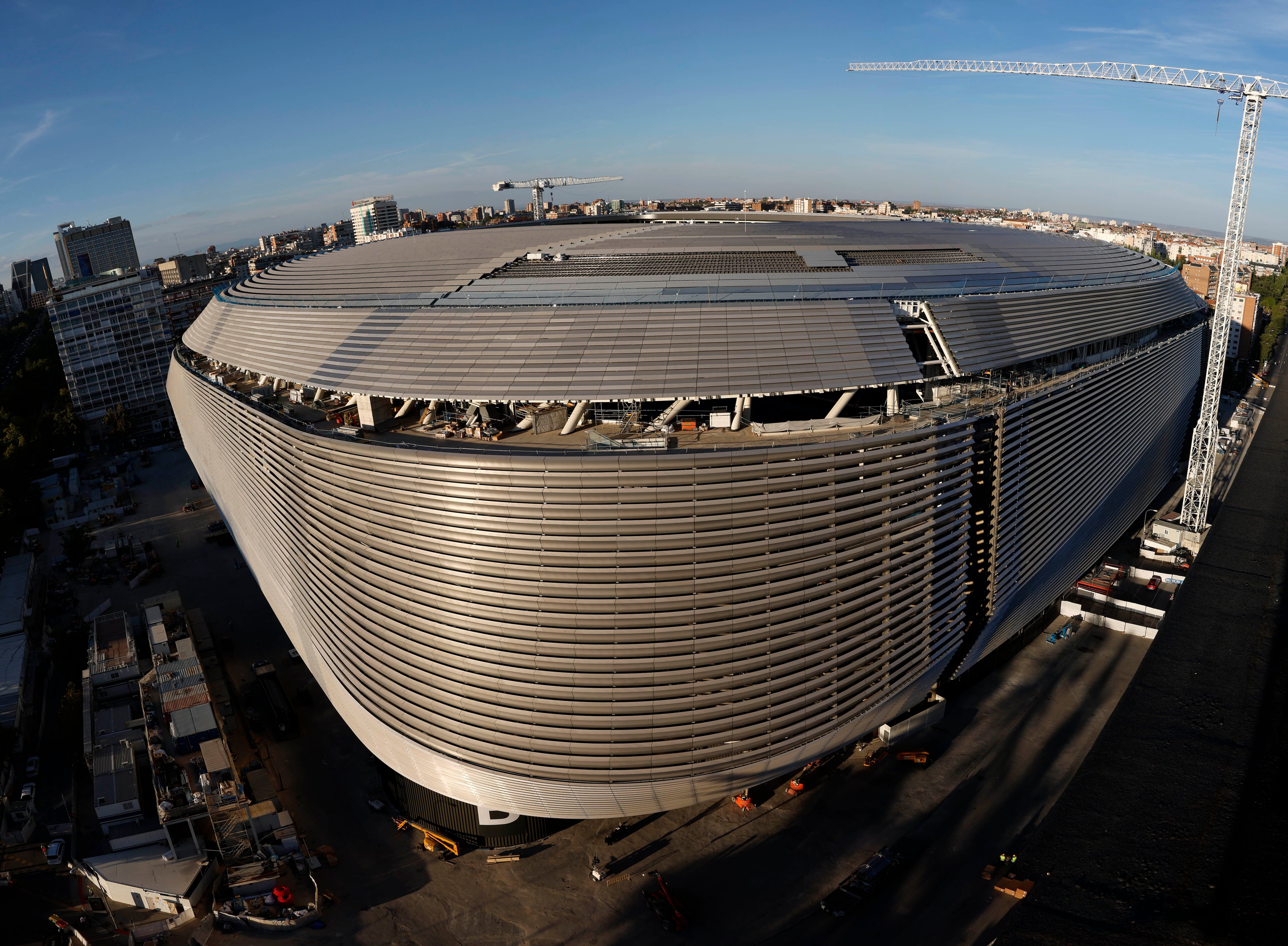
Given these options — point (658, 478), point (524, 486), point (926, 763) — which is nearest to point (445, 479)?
point (524, 486)

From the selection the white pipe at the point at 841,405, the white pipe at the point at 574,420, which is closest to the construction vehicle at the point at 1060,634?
the white pipe at the point at 841,405

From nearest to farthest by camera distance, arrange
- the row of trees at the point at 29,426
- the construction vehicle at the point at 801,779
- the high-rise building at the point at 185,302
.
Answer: the construction vehicle at the point at 801,779 → the row of trees at the point at 29,426 → the high-rise building at the point at 185,302

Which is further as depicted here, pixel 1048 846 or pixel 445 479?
pixel 1048 846

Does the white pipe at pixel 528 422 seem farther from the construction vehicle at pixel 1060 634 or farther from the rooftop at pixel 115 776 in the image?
the construction vehicle at pixel 1060 634

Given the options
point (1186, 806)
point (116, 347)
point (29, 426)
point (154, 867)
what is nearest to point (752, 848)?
point (1186, 806)

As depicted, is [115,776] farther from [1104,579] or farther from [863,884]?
[1104,579]

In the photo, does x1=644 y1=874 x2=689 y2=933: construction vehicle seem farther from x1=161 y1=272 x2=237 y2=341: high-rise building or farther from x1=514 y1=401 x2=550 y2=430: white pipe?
x1=161 y1=272 x2=237 y2=341: high-rise building

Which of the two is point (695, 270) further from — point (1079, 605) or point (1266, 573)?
point (1266, 573)
